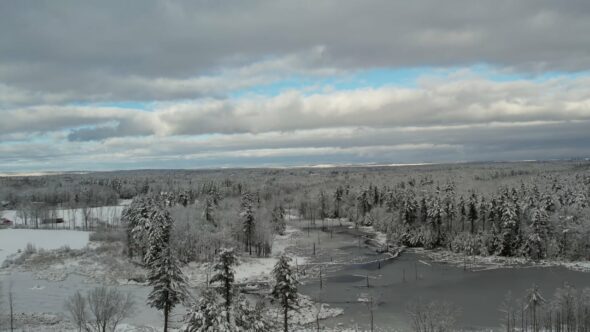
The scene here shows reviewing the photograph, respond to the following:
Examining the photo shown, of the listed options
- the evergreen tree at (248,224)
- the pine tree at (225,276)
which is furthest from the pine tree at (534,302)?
the evergreen tree at (248,224)

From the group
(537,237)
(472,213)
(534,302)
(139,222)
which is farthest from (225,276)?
(472,213)

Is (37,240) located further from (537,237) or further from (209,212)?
(537,237)

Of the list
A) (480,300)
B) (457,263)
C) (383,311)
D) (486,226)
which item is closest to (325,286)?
(383,311)

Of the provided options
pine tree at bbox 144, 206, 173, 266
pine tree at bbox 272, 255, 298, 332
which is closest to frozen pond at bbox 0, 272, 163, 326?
pine tree at bbox 144, 206, 173, 266

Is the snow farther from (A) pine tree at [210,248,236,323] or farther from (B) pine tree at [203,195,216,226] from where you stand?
(A) pine tree at [210,248,236,323]

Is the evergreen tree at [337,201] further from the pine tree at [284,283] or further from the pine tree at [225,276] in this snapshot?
the pine tree at [225,276]

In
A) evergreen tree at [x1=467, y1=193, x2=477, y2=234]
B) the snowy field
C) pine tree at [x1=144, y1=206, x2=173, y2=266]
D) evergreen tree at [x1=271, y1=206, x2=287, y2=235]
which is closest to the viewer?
pine tree at [x1=144, y1=206, x2=173, y2=266]
